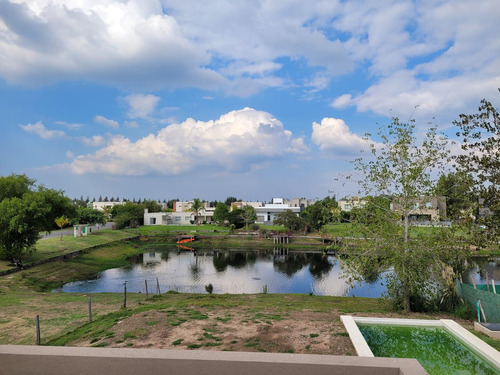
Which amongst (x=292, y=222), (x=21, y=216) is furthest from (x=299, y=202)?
(x=21, y=216)

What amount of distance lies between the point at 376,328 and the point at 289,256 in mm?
37091

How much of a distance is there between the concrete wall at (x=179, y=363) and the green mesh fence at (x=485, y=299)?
921 cm

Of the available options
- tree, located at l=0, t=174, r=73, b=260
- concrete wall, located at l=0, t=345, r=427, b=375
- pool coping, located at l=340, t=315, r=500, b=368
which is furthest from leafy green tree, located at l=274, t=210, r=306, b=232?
concrete wall, located at l=0, t=345, r=427, b=375

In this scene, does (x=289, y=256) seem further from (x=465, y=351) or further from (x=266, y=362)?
(x=266, y=362)

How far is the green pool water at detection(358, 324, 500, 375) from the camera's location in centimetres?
779

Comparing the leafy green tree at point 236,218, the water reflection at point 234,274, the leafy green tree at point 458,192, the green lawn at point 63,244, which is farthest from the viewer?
the leafy green tree at point 236,218

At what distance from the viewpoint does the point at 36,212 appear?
27.6 meters

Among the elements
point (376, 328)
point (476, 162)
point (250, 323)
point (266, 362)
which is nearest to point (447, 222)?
point (476, 162)

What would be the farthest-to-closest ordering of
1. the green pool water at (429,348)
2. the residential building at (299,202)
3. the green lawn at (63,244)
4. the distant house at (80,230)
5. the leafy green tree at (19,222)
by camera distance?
the residential building at (299,202) → the distant house at (80,230) → the green lawn at (63,244) → the leafy green tree at (19,222) → the green pool water at (429,348)

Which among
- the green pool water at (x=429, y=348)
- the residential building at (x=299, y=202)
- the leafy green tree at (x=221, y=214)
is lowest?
the green pool water at (x=429, y=348)

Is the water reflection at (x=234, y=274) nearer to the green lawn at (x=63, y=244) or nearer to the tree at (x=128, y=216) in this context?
the green lawn at (x=63, y=244)

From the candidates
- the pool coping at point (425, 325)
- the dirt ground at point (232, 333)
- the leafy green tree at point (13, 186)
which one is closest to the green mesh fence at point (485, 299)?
the pool coping at point (425, 325)

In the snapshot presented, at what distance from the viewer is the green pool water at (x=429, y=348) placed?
7.79 metres

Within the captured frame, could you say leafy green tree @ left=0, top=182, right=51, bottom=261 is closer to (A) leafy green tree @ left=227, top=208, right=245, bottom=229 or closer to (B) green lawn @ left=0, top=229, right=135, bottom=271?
(B) green lawn @ left=0, top=229, right=135, bottom=271
